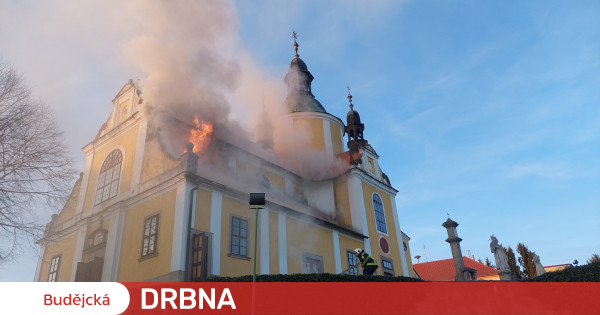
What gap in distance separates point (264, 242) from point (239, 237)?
123 centimetres

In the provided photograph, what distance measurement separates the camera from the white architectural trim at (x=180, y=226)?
1489cm

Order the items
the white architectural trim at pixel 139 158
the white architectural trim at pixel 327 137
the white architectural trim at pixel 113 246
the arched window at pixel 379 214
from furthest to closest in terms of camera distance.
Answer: the white architectural trim at pixel 327 137, the arched window at pixel 379 214, the white architectural trim at pixel 139 158, the white architectural trim at pixel 113 246

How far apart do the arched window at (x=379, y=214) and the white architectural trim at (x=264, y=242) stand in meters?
9.56

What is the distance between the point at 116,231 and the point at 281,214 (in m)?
7.05

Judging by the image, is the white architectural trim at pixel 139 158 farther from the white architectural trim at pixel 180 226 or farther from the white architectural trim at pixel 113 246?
the white architectural trim at pixel 180 226

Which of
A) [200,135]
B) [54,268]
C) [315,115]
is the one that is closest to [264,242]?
[200,135]

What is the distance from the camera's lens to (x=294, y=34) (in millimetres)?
37438

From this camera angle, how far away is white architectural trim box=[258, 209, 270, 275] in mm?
17531

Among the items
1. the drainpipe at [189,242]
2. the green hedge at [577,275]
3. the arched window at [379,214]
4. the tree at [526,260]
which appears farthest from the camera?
the tree at [526,260]

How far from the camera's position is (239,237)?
17359 millimetres

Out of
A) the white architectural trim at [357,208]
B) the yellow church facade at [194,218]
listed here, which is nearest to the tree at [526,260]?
the yellow church facade at [194,218]

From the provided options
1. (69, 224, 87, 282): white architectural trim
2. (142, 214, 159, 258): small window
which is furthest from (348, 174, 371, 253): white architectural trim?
(69, 224, 87, 282): white architectural trim

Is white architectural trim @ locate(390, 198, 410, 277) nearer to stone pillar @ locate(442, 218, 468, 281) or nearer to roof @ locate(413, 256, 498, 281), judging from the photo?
stone pillar @ locate(442, 218, 468, 281)

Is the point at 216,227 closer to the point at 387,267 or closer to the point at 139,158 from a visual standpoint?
the point at 139,158
